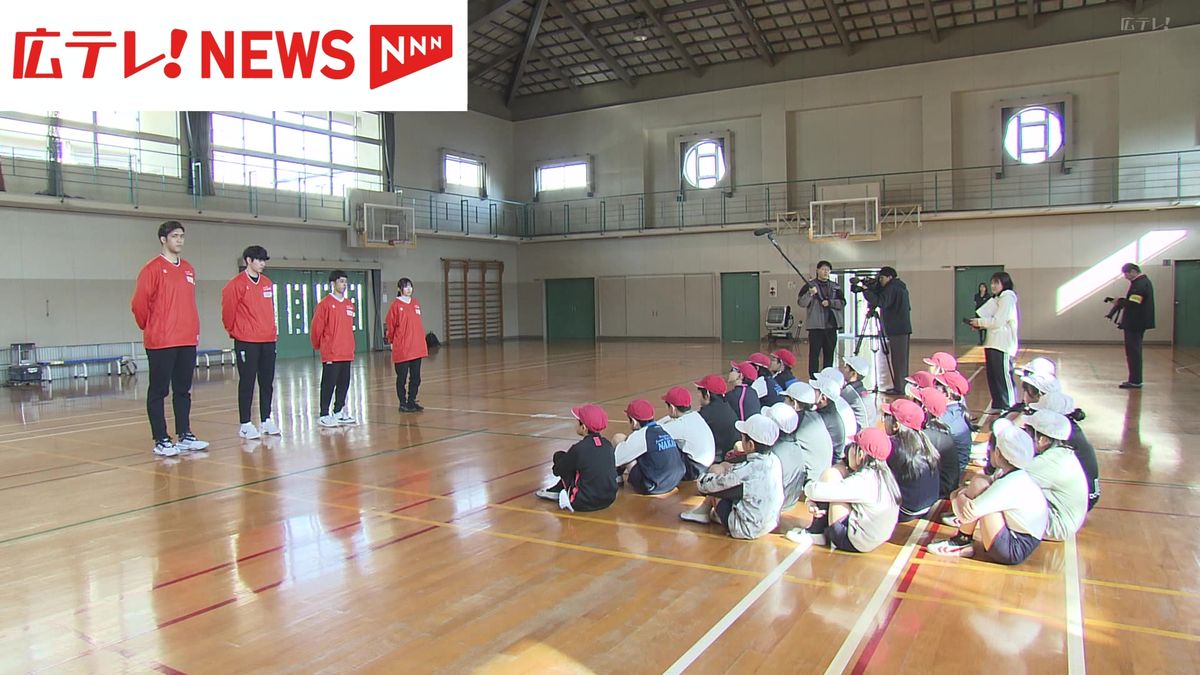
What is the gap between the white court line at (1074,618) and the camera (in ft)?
8.83

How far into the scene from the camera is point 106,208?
599 inches

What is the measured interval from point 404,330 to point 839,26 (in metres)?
16.5

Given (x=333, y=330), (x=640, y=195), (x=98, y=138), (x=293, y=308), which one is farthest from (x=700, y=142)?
(x=333, y=330)

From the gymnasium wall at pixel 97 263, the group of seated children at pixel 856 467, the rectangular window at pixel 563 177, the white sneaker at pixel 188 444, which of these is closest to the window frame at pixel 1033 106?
the rectangular window at pixel 563 177

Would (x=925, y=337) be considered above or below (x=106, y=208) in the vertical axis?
below

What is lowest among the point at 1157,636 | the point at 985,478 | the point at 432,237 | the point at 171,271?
the point at 1157,636

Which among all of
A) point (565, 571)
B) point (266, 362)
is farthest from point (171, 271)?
point (565, 571)

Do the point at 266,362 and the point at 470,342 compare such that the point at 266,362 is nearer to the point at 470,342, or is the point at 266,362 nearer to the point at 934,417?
the point at 934,417

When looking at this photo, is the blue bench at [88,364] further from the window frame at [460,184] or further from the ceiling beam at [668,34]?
the ceiling beam at [668,34]

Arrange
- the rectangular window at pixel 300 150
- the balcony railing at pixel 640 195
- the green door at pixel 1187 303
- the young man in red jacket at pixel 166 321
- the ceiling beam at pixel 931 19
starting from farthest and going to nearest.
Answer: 1. the ceiling beam at pixel 931 19
2. the green door at pixel 1187 303
3. the rectangular window at pixel 300 150
4. the balcony railing at pixel 640 195
5. the young man in red jacket at pixel 166 321

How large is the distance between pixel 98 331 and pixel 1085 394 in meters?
17.8

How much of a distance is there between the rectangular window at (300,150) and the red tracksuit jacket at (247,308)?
12.2m

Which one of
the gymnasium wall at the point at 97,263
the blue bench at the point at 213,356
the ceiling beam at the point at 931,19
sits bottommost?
the blue bench at the point at 213,356

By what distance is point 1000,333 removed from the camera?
25.2 feet
